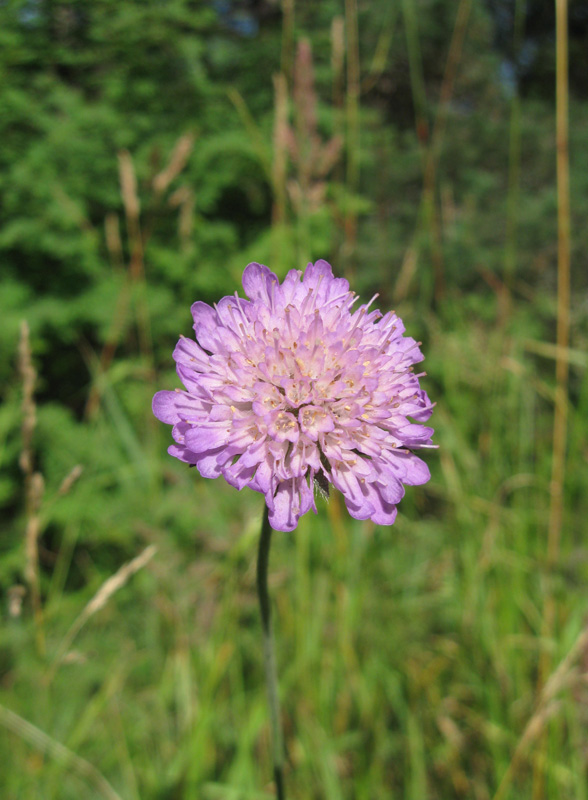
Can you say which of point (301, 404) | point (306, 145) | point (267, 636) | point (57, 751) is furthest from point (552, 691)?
point (306, 145)

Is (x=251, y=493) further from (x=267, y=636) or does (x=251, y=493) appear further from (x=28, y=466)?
(x=267, y=636)

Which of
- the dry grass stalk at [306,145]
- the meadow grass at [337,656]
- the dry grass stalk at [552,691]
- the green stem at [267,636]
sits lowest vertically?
the meadow grass at [337,656]

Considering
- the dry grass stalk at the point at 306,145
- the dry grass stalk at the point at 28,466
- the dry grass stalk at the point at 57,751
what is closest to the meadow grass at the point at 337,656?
the dry grass stalk at the point at 57,751

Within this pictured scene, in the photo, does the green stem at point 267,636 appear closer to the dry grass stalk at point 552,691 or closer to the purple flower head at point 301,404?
the purple flower head at point 301,404

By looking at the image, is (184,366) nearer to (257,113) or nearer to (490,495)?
(490,495)

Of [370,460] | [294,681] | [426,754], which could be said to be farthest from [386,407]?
[426,754]

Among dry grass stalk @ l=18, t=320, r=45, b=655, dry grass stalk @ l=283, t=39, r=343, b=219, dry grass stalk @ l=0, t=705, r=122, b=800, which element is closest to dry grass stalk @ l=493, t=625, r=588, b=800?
dry grass stalk @ l=0, t=705, r=122, b=800

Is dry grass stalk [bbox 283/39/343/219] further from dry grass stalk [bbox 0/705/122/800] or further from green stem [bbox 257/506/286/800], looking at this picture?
dry grass stalk [bbox 0/705/122/800]

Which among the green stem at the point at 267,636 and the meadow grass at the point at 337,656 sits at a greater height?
the green stem at the point at 267,636
